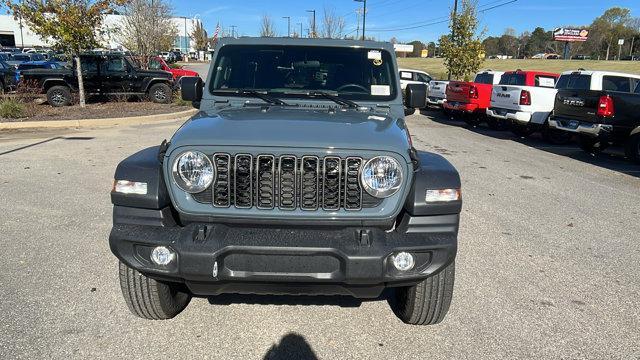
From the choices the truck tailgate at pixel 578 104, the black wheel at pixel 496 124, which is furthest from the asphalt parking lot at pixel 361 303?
the black wheel at pixel 496 124

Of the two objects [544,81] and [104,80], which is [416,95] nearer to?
[544,81]

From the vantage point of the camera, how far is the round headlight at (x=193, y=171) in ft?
8.85

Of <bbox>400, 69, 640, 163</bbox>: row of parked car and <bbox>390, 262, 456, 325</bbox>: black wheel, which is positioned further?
<bbox>400, 69, 640, 163</bbox>: row of parked car

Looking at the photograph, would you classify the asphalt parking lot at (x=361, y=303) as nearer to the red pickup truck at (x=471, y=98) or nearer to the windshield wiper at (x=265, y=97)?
the windshield wiper at (x=265, y=97)

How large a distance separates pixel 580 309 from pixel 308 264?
2.25 metres

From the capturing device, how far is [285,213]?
270 centimetres

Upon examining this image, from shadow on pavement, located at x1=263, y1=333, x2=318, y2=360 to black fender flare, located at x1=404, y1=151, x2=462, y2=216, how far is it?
1.06 m

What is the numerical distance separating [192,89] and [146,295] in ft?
6.00

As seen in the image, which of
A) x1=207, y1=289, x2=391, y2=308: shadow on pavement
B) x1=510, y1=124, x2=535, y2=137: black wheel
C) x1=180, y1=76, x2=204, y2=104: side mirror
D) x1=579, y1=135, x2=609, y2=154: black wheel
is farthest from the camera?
x1=510, y1=124, x2=535, y2=137: black wheel

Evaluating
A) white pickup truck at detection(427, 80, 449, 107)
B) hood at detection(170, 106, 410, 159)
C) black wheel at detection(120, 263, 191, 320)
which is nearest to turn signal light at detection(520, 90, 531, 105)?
white pickup truck at detection(427, 80, 449, 107)

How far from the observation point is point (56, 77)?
1529 centimetres

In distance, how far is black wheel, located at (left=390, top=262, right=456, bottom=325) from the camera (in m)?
3.06

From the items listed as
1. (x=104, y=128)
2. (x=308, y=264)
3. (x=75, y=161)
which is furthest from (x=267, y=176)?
(x=104, y=128)

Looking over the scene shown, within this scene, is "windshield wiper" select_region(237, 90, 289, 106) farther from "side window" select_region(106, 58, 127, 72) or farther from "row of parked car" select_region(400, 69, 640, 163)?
"side window" select_region(106, 58, 127, 72)
